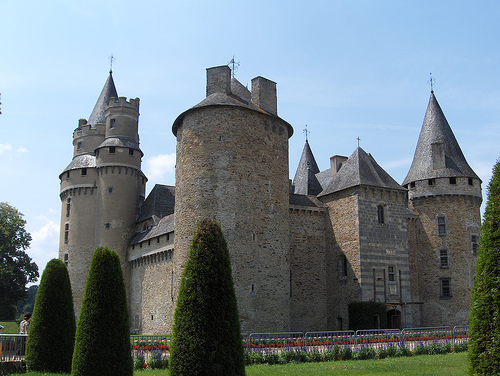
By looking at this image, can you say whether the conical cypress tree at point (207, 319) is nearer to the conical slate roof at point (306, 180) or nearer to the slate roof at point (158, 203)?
the slate roof at point (158, 203)

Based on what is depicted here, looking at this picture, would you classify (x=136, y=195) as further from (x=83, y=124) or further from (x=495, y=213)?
(x=495, y=213)

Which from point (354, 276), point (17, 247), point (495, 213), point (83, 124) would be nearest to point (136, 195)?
point (83, 124)

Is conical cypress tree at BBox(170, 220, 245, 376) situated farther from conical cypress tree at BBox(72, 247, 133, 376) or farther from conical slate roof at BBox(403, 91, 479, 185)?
conical slate roof at BBox(403, 91, 479, 185)

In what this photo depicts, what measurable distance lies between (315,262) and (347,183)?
4797 mm

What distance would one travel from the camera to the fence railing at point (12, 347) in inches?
600

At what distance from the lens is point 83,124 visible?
40062 mm

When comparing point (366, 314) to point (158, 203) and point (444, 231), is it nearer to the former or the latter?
point (444, 231)

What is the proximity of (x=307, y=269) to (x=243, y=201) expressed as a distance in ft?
21.8

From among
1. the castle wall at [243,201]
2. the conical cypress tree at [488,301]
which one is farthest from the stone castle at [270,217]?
the conical cypress tree at [488,301]

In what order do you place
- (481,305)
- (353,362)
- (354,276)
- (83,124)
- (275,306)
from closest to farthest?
(481,305), (353,362), (275,306), (354,276), (83,124)

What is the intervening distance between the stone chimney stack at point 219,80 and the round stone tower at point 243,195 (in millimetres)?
668

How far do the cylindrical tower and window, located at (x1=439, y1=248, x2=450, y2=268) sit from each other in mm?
20064

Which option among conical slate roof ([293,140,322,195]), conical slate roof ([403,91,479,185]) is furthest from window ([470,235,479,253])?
conical slate roof ([293,140,322,195])

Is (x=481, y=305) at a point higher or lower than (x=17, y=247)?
lower
